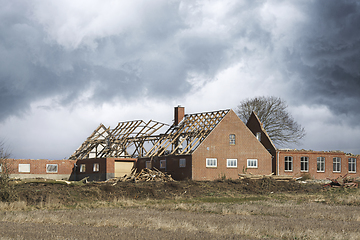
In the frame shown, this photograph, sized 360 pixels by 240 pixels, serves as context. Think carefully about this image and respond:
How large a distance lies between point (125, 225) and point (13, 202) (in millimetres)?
11539

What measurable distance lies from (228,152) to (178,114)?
386 inches

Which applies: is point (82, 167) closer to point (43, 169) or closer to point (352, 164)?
point (43, 169)

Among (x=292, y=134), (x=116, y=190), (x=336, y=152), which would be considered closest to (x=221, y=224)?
(x=116, y=190)

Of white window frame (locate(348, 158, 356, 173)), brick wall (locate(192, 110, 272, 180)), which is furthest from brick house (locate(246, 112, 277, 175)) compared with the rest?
white window frame (locate(348, 158, 356, 173))

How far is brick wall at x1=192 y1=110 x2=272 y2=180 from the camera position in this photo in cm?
4834

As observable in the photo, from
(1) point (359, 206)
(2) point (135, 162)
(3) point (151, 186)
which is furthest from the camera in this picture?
(2) point (135, 162)

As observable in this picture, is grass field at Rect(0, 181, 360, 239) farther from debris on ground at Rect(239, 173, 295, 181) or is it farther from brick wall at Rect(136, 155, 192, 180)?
brick wall at Rect(136, 155, 192, 180)

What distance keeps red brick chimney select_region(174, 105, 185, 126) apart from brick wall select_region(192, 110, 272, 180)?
26.0ft

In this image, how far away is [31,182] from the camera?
1412 inches

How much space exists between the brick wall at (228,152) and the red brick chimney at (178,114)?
7.92 metres

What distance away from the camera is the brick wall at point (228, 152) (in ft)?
159

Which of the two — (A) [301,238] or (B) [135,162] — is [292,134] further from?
(A) [301,238]

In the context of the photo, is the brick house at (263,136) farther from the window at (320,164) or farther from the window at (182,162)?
the window at (182,162)

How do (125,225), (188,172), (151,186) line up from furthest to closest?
(188,172), (151,186), (125,225)
